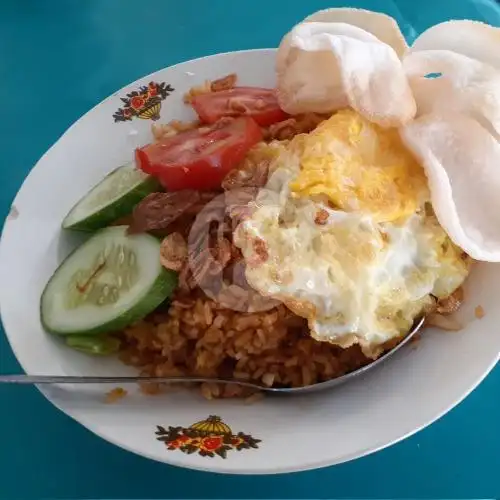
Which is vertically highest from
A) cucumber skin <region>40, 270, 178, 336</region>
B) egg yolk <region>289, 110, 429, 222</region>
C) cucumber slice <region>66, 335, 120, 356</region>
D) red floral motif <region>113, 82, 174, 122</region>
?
red floral motif <region>113, 82, 174, 122</region>

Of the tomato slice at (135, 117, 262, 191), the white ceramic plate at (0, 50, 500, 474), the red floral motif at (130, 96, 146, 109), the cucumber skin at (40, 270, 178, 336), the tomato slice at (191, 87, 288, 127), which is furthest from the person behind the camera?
the red floral motif at (130, 96, 146, 109)

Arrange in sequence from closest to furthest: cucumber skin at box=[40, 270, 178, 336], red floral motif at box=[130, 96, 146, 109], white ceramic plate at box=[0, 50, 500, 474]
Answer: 1. white ceramic plate at box=[0, 50, 500, 474]
2. cucumber skin at box=[40, 270, 178, 336]
3. red floral motif at box=[130, 96, 146, 109]

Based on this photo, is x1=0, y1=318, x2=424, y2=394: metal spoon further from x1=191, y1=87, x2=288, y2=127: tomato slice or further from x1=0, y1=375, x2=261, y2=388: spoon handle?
x1=191, y1=87, x2=288, y2=127: tomato slice

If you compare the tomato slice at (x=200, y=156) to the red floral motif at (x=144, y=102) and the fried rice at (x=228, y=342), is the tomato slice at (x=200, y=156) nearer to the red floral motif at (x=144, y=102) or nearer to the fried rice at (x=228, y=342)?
the fried rice at (x=228, y=342)

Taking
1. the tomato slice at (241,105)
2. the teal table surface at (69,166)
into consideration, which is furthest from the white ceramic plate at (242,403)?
the tomato slice at (241,105)

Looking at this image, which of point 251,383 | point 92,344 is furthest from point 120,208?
point 251,383

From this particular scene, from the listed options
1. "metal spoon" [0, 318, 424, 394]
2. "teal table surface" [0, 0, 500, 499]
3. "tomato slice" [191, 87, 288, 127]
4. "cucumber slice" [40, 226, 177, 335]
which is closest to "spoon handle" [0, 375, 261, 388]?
"metal spoon" [0, 318, 424, 394]

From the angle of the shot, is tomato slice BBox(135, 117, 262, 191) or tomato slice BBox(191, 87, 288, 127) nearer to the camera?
tomato slice BBox(135, 117, 262, 191)
